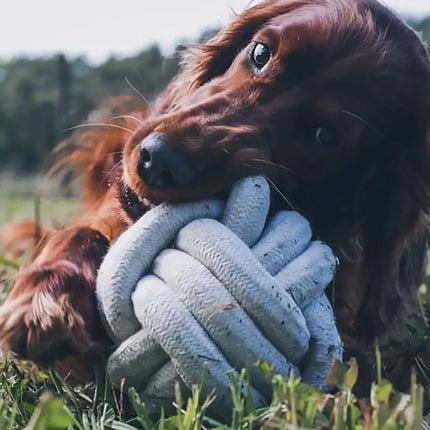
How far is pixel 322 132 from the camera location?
82.4 inches

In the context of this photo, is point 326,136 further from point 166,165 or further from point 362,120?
point 166,165

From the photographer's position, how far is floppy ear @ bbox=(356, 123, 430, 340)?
2.35m

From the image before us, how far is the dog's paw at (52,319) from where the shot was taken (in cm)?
171

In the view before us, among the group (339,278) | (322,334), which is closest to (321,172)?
(339,278)

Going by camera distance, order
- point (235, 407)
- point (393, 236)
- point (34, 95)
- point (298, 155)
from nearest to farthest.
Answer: point (235, 407) < point (298, 155) < point (393, 236) < point (34, 95)

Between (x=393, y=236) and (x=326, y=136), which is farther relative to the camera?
(x=393, y=236)

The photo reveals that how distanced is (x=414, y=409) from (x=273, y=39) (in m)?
1.16

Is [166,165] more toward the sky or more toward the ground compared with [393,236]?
more toward the sky

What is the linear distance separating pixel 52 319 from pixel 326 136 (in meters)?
0.83

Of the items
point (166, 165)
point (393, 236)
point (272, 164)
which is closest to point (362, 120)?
point (272, 164)

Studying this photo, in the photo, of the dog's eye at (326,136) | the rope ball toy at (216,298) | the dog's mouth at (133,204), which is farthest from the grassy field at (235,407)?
the dog's eye at (326,136)

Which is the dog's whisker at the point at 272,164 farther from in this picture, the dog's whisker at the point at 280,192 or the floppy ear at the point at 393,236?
the floppy ear at the point at 393,236

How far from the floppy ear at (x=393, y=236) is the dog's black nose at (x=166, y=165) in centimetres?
73

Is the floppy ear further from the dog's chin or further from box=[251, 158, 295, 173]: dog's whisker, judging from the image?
the dog's chin
